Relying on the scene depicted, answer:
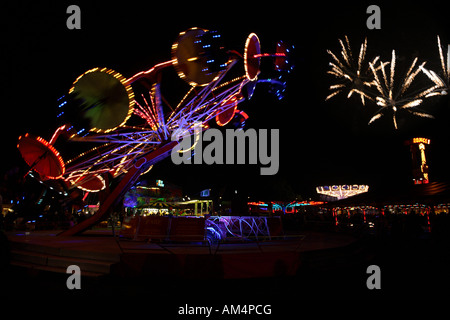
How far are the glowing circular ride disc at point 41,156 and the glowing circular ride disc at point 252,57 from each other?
10797 mm

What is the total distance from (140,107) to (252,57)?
673 cm

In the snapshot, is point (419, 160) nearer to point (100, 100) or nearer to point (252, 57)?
point (252, 57)

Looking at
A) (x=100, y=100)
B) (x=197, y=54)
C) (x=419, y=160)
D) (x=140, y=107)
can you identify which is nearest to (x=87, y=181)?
(x=140, y=107)

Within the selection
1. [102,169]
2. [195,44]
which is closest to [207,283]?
[195,44]

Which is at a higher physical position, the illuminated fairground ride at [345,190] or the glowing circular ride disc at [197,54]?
the glowing circular ride disc at [197,54]

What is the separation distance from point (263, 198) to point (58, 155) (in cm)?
4046

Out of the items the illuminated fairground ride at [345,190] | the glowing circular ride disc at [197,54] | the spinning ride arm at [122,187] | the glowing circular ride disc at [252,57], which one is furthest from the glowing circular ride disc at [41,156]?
the illuminated fairground ride at [345,190]

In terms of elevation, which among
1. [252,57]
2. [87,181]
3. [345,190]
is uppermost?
[252,57]

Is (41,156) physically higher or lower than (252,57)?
lower

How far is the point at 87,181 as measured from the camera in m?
22.1

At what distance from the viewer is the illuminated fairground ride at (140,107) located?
47.9 ft

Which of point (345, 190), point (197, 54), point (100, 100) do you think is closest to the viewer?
point (197, 54)

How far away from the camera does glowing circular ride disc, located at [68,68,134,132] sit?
1466cm

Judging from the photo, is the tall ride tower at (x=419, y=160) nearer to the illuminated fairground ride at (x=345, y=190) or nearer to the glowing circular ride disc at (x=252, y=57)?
the illuminated fairground ride at (x=345, y=190)
